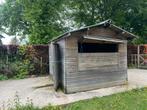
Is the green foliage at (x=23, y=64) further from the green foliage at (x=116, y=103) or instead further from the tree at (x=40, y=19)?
the green foliage at (x=116, y=103)

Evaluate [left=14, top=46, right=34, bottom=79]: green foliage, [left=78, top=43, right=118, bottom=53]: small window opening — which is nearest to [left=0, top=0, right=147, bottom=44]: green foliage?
[left=14, top=46, right=34, bottom=79]: green foliage

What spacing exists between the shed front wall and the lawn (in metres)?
1.36

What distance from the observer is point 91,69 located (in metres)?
8.98

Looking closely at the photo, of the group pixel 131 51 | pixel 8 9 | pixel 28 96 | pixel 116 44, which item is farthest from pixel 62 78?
pixel 8 9

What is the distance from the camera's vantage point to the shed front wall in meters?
8.52

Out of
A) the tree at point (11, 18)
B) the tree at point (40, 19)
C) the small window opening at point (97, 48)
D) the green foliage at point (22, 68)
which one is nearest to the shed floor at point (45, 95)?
the small window opening at point (97, 48)

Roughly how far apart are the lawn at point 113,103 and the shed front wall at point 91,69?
1362mm

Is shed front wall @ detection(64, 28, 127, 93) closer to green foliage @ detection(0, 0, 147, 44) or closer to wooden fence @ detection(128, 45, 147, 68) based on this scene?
wooden fence @ detection(128, 45, 147, 68)

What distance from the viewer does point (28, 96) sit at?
8.15 m

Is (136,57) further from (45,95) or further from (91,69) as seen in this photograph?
(45,95)

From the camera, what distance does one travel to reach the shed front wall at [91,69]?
852 cm

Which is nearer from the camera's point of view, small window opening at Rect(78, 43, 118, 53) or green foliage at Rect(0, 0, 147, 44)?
small window opening at Rect(78, 43, 118, 53)

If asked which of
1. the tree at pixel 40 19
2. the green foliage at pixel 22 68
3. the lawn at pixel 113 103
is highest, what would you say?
the tree at pixel 40 19

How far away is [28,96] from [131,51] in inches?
502
